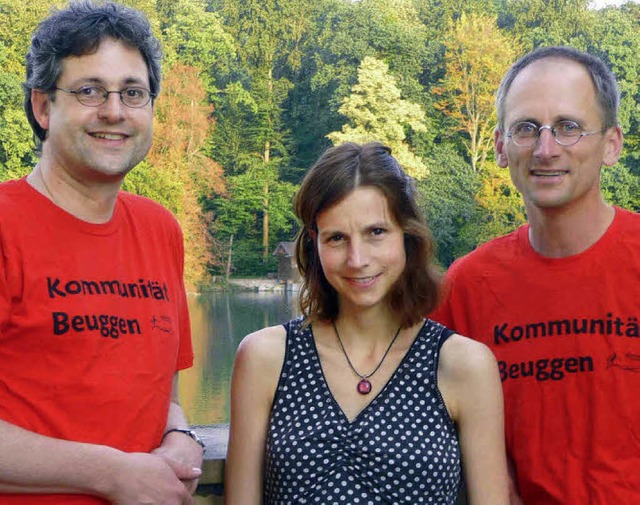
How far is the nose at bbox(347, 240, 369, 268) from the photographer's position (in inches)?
74.0

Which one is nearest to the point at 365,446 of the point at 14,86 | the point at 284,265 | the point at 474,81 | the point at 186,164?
the point at 14,86

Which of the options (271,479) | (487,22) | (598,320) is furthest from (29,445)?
(487,22)

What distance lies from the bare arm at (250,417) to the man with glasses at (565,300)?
48 centimetres

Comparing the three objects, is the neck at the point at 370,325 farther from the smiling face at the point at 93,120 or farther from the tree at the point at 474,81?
the tree at the point at 474,81

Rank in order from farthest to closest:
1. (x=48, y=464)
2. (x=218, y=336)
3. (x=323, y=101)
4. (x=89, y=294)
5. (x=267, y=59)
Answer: (x=267, y=59), (x=323, y=101), (x=218, y=336), (x=89, y=294), (x=48, y=464)

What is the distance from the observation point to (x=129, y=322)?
6.02 ft

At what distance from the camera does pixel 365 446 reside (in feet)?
5.95

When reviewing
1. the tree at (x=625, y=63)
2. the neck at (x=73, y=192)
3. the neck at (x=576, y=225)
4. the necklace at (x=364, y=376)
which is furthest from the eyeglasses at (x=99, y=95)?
the tree at (x=625, y=63)

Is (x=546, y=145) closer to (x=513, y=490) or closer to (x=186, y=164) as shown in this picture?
(x=513, y=490)

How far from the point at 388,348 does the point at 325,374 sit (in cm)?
14

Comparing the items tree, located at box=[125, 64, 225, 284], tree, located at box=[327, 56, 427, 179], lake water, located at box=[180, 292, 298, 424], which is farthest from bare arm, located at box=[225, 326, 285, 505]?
tree, located at box=[327, 56, 427, 179]

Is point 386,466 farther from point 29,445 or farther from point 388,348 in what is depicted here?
point 29,445

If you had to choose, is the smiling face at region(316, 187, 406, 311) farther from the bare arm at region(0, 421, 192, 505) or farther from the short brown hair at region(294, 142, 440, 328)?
the bare arm at region(0, 421, 192, 505)

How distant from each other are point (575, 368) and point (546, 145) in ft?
1.46
